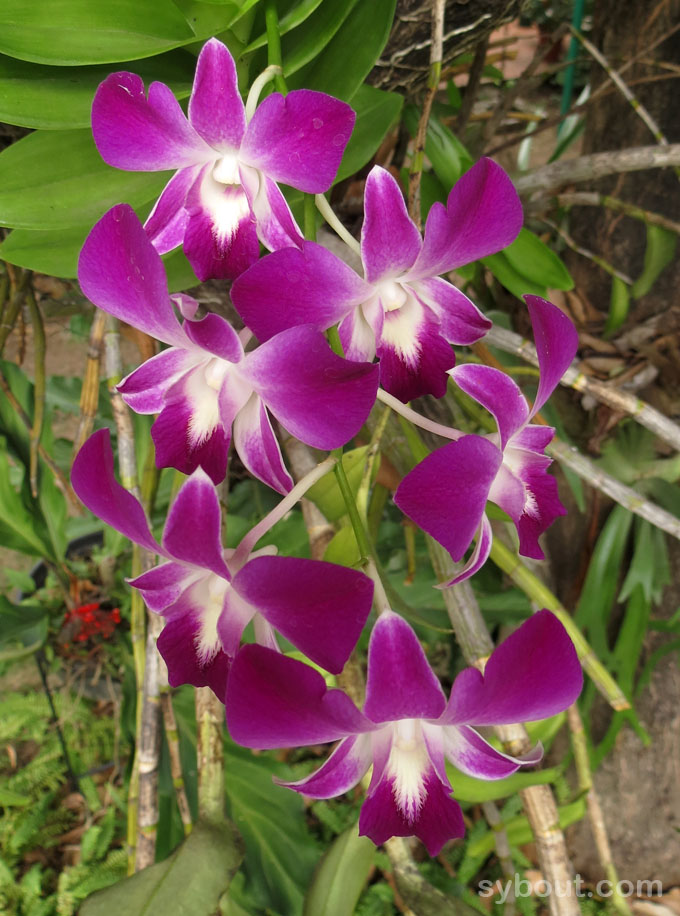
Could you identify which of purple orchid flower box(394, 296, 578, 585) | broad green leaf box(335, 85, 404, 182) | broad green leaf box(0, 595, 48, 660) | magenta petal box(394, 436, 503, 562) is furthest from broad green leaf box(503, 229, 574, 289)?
broad green leaf box(0, 595, 48, 660)

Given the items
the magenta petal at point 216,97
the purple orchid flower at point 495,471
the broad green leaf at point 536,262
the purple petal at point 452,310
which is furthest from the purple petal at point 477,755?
the broad green leaf at point 536,262

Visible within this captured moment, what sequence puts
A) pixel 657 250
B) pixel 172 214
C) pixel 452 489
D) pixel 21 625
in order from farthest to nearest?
pixel 21 625 < pixel 657 250 < pixel 172 214 < pixel 452 489

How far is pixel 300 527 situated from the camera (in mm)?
1037

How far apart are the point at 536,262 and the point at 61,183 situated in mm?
436

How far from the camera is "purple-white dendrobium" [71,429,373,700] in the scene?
0.92 feet

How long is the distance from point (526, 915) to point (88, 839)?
2.97ft

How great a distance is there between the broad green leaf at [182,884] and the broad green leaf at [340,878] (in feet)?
0.28

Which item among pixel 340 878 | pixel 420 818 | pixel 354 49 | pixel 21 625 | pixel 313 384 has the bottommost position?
pixel 21 625

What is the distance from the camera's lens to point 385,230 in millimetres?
324

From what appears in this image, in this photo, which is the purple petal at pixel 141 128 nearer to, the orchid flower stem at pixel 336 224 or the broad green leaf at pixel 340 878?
the orchid flower stem at pixel 336 224

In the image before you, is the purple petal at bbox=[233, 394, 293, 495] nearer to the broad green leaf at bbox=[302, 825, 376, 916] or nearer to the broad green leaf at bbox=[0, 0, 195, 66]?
the broad green leaf at bbox=[0, 0, 195, 66]

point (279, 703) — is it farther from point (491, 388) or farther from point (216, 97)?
point (216, 97)

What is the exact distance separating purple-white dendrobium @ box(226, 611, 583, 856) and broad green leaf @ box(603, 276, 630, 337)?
0.73 m

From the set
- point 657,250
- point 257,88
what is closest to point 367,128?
point 257,88
